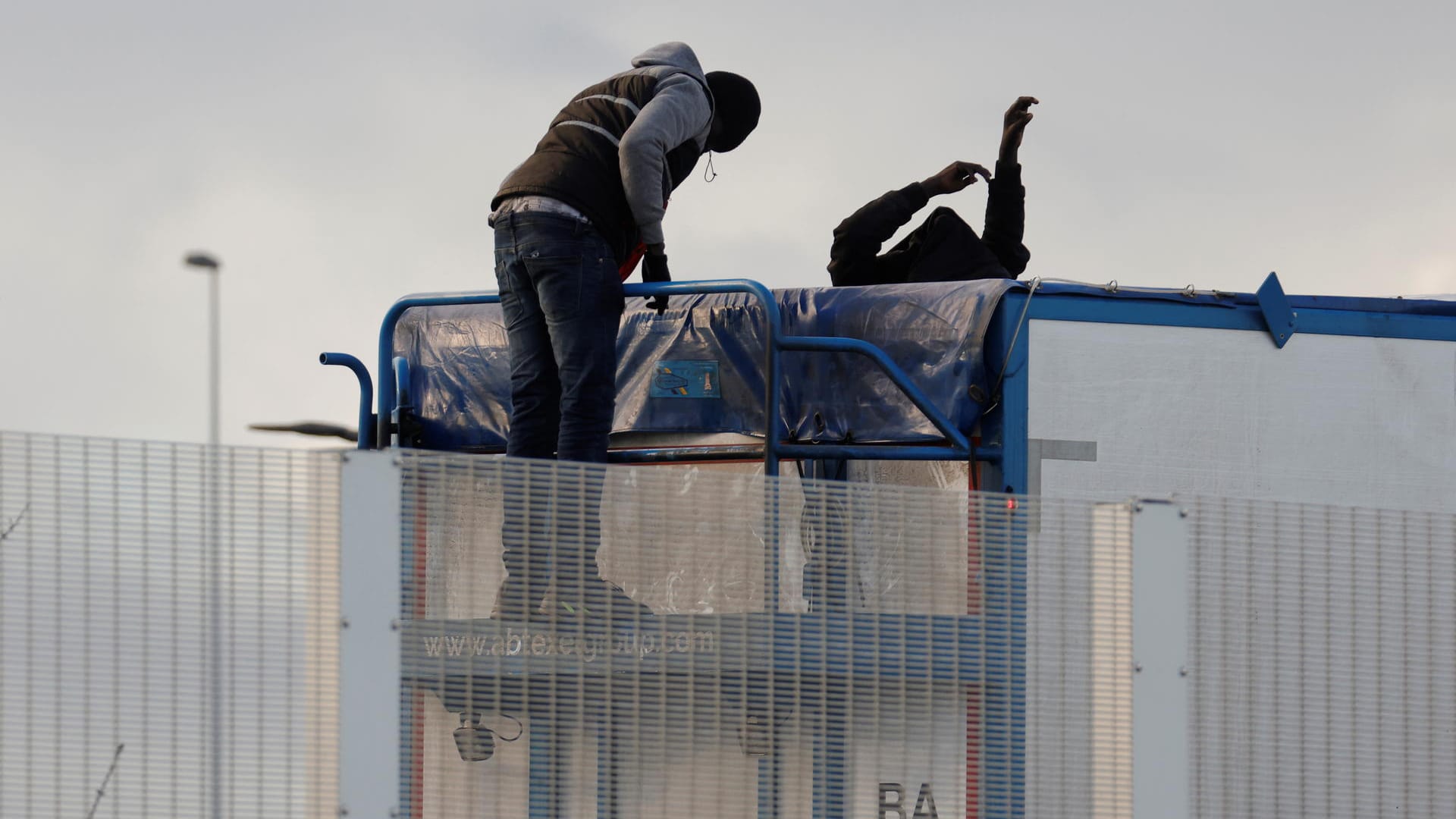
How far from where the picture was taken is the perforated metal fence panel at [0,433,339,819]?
341cm

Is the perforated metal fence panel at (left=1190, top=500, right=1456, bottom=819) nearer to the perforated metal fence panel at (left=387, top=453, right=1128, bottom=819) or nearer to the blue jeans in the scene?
the perforated metal fence panel at (left=387, top=453, right=1128, bottom=819)

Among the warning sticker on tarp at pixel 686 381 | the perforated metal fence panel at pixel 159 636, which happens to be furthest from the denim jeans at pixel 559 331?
the perforated metal fence panel at pixel 159 636

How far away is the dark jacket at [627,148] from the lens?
506 centimetres

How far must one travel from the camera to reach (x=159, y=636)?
345 cm

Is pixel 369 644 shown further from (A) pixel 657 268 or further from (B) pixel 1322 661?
(B) pixel 1322 661

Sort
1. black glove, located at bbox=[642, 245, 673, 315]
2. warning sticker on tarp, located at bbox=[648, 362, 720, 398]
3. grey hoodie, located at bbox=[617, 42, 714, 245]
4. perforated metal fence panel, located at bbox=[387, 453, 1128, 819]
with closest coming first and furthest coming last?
1. perforated metal fence panel, located at bbox=[387, 453, 1128, 819]
2. grey hoodie, located at bbox=[617, 42, 714, 245]
3. black glove, located at bbox=[642, 245, 673, 315]
4. warning sticker on tarp, located at bbox=[648, 362, 720, 398]

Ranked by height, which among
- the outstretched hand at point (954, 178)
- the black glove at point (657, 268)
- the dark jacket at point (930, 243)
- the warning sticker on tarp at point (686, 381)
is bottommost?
the warning sticker on tarp at point (686, 381)

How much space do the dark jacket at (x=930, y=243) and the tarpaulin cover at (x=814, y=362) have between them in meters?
0.80

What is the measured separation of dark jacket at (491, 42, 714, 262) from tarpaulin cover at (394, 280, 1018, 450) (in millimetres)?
444

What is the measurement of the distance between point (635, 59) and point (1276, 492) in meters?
2.43

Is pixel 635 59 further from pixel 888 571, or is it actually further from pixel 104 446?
pixel 104 446

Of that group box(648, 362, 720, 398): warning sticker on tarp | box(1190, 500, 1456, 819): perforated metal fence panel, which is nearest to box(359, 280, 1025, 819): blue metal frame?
box(1190, 500, 1456, 819): perforated metal fence panel

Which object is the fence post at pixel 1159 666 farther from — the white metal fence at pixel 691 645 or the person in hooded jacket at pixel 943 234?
the person in hooded jacket at pixel 943 234

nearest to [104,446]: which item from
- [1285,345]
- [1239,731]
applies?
[1239,731]
